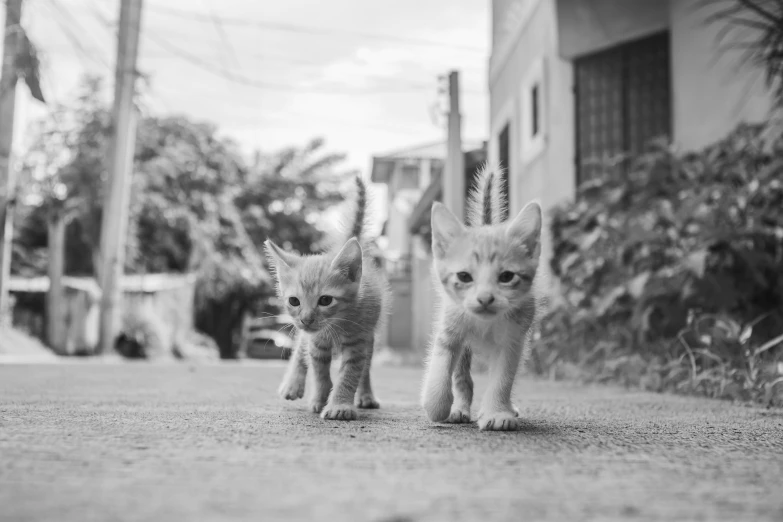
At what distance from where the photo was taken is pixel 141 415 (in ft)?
9.39

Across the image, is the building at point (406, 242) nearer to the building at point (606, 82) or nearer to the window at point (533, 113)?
the window at point (533, 113)

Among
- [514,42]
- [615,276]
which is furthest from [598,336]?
[514,42]

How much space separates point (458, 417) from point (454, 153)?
727 centimetres

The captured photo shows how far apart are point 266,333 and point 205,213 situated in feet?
14.3

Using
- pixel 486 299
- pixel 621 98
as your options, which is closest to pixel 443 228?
pixel 486 299

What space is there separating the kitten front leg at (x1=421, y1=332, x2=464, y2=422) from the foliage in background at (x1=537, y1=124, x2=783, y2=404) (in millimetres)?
1801

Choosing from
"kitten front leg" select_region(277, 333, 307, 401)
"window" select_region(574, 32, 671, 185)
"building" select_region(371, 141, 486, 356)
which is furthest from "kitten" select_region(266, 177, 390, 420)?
"building" select_region(371, 141, 486, 356)

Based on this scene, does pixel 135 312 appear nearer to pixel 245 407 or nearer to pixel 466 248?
pixel 245 407

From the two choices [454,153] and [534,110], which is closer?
[454,153]

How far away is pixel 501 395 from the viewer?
2.64m

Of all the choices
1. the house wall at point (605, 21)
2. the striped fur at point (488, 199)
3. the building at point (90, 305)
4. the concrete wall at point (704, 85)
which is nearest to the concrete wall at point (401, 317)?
the building at point (90, 305)

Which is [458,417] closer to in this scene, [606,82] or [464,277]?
[464,277]

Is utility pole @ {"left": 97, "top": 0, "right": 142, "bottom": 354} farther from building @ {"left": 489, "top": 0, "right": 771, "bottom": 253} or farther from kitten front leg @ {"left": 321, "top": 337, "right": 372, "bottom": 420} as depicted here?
kitten front leg @ {"left": 321, "top": 337, "right": 372, "bottom": 420}

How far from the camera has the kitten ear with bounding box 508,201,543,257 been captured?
106 inches
